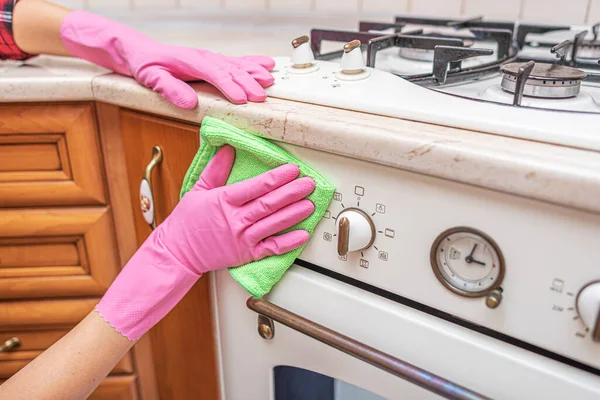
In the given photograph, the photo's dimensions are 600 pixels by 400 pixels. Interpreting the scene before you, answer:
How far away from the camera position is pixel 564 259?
1.24 ft

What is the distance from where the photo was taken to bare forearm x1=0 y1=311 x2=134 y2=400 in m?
0.53

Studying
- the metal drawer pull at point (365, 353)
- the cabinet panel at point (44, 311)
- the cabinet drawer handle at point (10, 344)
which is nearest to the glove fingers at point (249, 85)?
the metal drawer pull at point (365, 353)

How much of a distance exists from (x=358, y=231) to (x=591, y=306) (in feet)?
0.64

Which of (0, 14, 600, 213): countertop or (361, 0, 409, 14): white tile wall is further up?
(361, 0, 409, 14): white tile wall

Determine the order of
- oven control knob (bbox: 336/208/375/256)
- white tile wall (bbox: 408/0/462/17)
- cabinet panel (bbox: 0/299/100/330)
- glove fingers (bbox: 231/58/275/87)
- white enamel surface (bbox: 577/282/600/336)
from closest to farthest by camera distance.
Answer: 1. white enamel surface (bbox: 577/282/600/336)
2. oven control knob (bbox: 336/208/375/256)
3. glove fingers (bbox: 231/58/275/87)
4. cabinet panel (bbox: 0/299/100/330)
5. white tile wall (bbox: 408/0/462/17)

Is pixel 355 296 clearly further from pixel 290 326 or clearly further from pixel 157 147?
pixel 157 147

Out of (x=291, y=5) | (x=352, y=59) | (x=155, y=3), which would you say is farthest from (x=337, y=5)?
(x=352, y=59)

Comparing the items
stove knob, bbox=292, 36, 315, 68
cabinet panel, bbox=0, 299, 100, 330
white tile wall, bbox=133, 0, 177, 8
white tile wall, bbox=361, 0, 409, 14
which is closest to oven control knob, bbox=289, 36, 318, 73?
stove knob, bbox=292, 36, 315, 68

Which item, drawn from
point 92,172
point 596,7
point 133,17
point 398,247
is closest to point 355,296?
point 398,247

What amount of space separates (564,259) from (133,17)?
1.13 meters

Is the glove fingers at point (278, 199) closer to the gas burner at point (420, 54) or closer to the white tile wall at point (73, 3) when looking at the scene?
the gas burner at point (420, 54)

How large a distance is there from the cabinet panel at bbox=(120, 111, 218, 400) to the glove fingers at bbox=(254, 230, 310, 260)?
6.1 inches

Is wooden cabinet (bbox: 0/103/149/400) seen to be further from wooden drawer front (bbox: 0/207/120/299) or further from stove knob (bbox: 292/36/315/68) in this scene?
stove knob (bbox: 292/36/315/68)

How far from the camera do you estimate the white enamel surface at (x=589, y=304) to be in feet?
1.19
